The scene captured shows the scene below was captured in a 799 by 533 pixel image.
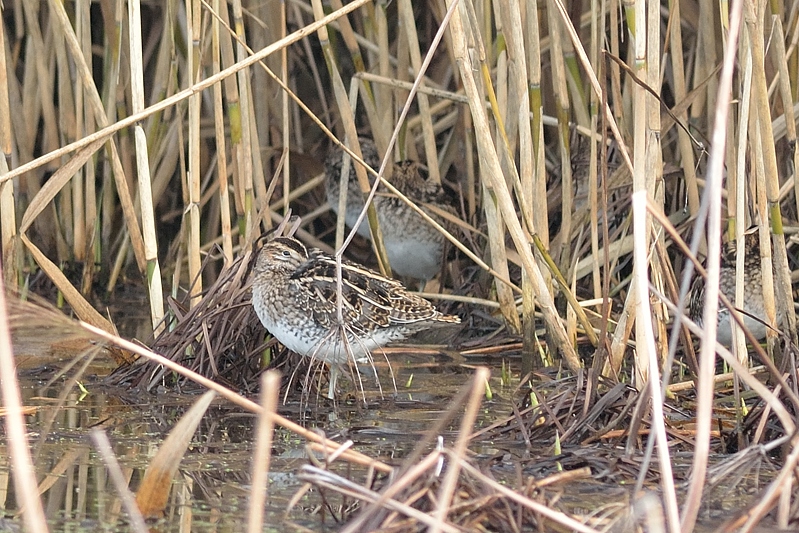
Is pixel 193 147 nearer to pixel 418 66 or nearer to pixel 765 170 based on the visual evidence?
pixel 418 66

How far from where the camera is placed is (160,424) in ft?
14.3

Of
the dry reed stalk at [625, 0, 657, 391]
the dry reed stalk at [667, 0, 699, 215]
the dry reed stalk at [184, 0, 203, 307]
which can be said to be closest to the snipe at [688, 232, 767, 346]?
the dry reed stalk at [667, 0, 699, 215]

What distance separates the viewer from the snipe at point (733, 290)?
532cm

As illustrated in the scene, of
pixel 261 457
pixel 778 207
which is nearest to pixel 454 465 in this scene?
pixel 261 457

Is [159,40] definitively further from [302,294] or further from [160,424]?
[160,424]

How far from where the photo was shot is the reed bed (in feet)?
11.0

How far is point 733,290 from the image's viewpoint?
552 centimetres

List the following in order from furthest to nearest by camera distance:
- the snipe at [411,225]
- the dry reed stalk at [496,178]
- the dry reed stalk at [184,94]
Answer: the snipe at [411,225] → the dry reed stalk at [496,178] → the dry reed stalk at [184,94]

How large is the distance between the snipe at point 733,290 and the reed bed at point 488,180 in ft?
0.30

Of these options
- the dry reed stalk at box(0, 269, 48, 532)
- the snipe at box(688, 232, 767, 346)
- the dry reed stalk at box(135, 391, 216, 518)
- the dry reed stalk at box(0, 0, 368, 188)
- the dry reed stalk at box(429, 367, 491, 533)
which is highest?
the dry reed stalk at box(0, 0, 368, 188)

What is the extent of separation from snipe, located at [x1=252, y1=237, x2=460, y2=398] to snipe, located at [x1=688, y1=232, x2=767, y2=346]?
1.19m

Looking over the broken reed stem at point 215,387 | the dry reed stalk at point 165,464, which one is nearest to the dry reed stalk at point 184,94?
the dry reed stalk at point 165,464

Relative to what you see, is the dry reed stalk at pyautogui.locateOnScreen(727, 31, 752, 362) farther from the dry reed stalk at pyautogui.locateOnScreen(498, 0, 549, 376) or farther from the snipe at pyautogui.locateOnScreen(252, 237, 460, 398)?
the snipe at pyautogui.locateOnScreen(252, 237, 460, 398)

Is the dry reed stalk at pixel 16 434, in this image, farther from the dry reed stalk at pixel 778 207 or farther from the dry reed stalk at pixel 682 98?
the dry reed stalk at pixel 682 98
